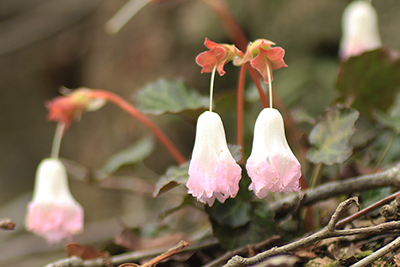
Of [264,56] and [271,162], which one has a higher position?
[264,56]

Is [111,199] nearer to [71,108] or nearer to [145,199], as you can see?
[145,199]

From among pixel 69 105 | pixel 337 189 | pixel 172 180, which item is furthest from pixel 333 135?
pixel 69 105

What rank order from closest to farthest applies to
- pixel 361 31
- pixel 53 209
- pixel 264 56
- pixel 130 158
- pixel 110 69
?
1. pixel 264 56
2. pixel 53 209
3. pixel 361 31
4. pixel 130 158
5. pixel 110 69

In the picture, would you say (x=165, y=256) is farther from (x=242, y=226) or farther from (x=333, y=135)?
(x=333, y=135)

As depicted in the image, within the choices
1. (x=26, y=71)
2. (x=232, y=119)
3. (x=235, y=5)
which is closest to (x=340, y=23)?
(x=235, y=5)

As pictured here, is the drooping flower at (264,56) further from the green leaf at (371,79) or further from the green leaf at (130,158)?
the green leaf at (130,158)
